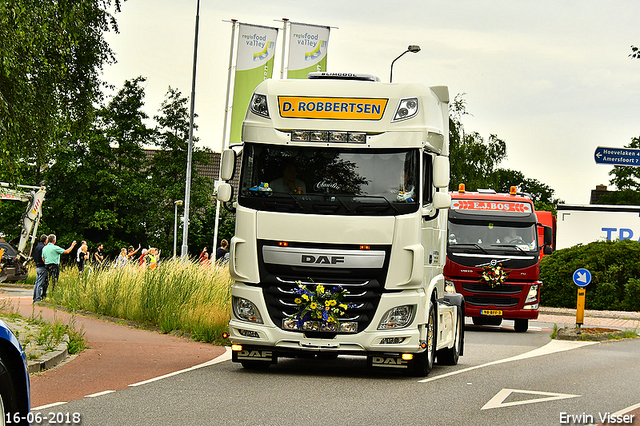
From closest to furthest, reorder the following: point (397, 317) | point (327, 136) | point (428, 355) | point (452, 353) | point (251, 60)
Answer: point (397, 317) < point (327, 136) < point (428, 355) < point (452, 353) < point (251, 60)

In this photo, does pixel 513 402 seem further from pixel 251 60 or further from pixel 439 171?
pixel 251 60

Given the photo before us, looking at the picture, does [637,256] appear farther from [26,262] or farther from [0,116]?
[26,262]

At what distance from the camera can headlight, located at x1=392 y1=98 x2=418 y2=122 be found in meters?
10.9

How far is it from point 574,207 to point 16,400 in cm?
3286

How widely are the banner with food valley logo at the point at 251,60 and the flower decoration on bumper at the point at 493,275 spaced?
1194cm

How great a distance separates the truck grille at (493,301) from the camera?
1955cm

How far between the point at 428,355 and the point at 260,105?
12.4 feet

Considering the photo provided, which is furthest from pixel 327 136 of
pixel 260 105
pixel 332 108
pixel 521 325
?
pixel 521 325

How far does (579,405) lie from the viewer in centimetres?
912

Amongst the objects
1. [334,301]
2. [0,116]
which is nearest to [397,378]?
[334,301]

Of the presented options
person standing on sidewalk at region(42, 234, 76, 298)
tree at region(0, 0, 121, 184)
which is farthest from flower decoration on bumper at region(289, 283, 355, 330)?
person standing on sidewalk at region(42, 234, 76, 298)

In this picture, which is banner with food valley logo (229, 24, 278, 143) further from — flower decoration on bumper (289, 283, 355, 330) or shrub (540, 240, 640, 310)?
flower decoration on bumper (289, 283, 355, 330)

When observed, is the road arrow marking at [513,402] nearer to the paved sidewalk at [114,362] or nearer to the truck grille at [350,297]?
the truck grille at [350,297]

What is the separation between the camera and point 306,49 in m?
29.6
